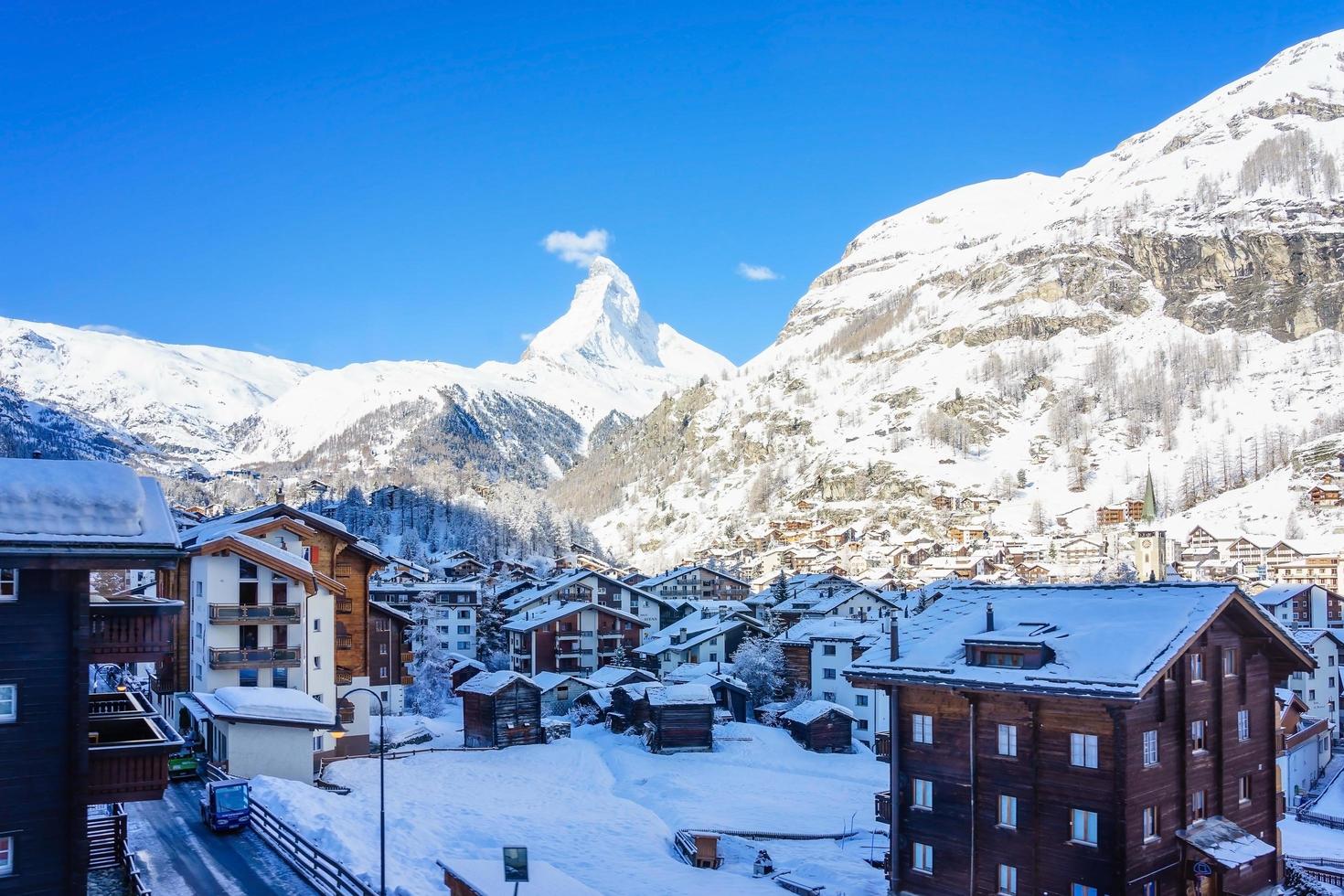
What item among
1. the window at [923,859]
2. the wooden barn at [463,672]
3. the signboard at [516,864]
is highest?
the signboard at [516,864]

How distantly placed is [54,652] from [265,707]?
58.4ft

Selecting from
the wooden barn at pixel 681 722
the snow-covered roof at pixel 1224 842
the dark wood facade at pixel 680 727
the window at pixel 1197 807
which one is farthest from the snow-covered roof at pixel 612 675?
the snow-covered roof at pixel 1224 842

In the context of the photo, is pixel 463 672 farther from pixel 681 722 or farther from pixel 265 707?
pixel 265 707

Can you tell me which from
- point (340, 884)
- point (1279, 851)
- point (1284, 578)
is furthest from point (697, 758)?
point (1284, 578)

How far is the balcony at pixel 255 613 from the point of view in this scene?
1548 inches

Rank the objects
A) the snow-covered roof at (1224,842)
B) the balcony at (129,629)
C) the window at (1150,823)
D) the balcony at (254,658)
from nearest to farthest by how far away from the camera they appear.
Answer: the balcony at (129,629)
the window at (1150,823)
the snow-covered roof at (1224,842)
the balcony at (254,658)

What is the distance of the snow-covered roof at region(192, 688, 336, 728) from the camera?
31312 millimetres

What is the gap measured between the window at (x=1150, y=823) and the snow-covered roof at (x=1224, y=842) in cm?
116

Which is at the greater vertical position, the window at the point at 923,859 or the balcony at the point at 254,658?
the balcony at the point at 254,658

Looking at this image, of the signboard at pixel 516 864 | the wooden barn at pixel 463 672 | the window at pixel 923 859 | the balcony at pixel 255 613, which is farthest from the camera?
the wooden barn at pixel 463 672

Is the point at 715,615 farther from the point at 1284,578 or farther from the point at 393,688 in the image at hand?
the point at 1284,578

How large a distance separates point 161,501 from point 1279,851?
3081 cm

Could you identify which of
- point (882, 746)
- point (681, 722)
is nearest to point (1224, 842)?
point (882, 746)

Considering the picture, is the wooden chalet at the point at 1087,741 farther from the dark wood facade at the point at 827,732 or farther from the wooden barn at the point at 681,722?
the dark wood facade at the point at 827,732
